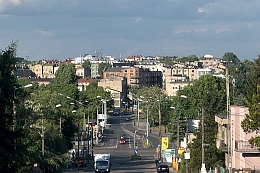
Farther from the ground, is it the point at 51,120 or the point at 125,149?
the point at 51,120

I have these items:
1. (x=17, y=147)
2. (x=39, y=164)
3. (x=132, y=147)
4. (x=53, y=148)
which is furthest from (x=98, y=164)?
(x=132, y=147)

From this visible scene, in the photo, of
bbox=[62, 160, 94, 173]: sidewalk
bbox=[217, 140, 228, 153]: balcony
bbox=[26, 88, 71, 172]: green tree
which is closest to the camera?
bbox=[26, 88, 71, 172]: green tree

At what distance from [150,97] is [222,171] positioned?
11561 centimetres

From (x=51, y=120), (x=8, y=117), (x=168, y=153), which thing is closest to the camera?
(x=8, y=117)

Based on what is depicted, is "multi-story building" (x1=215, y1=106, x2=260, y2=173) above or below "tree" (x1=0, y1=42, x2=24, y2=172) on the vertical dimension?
below

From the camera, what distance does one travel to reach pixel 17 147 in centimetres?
3706

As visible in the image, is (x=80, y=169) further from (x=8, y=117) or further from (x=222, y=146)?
(x=8, y=117)

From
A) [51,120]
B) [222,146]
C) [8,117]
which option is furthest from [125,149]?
[8,117]

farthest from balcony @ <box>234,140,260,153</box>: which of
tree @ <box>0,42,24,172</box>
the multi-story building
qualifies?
tree @ <box>0,42,24,172</box>

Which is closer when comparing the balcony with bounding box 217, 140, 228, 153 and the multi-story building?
the multi-story building

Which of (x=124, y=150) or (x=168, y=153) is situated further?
(x=124, y=150)

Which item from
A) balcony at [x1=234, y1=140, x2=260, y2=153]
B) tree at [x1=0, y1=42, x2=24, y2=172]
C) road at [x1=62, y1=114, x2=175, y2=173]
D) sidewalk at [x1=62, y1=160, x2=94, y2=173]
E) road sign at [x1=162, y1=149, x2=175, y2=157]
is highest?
tree at [x1=0, y1=42, x2=24, y2=172]

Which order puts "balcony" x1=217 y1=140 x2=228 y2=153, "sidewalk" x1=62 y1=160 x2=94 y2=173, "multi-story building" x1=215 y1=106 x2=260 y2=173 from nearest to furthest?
"multi-story building" x1=215 y1=106 x2=260 y2=173 → "balcony" x1=217 y1=140 x2=228 y2=153 → "sidewalk" x1=62 y1=160 x2=94 y2=173

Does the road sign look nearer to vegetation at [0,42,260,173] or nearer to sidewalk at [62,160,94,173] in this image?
vegetation at [0,42,260,173]
